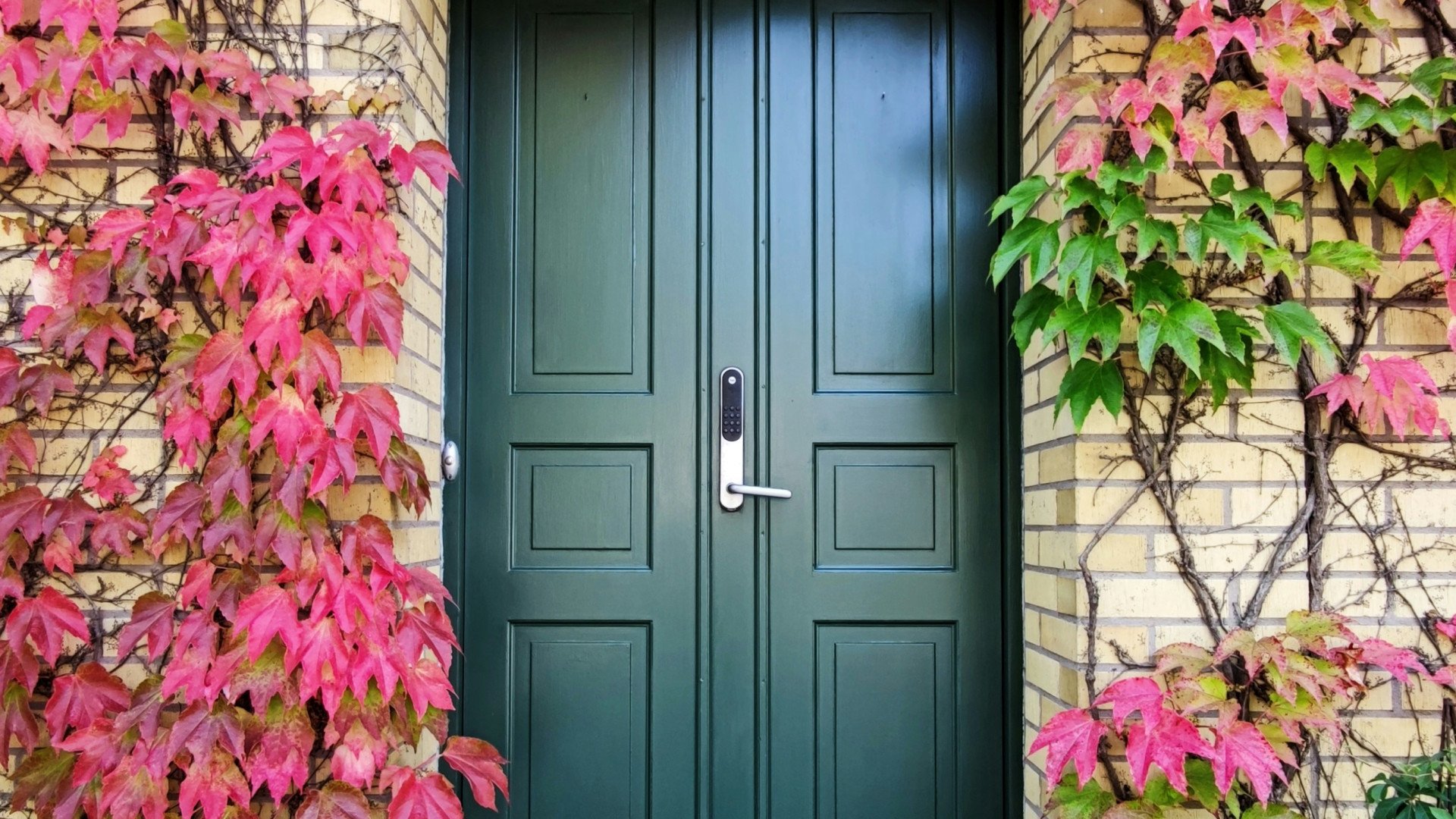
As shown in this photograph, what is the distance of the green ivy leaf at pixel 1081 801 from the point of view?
1.71 m

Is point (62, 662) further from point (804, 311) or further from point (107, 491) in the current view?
point (804, 311)

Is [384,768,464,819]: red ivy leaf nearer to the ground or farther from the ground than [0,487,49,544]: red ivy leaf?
nearer to the ground

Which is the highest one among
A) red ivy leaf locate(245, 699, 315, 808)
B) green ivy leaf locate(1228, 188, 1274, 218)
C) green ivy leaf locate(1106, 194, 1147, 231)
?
green ivy leaf locate(1228, 188, 1274, 218)

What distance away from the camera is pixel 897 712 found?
2.09m

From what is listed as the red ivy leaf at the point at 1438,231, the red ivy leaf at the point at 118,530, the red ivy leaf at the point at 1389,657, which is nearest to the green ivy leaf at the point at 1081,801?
the red ivy leaf at the point at 1389,657

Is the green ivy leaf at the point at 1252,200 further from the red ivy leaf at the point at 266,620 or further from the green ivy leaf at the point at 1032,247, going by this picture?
the red ivy leaf at the point at 266,620

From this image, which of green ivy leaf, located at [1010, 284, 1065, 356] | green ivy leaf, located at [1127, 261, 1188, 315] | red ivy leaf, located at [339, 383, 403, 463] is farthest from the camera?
green ivy leaf, located at [1010, 284, 1065, 356]

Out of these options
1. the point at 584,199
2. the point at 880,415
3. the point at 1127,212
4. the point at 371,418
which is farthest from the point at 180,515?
the point at 1127,212

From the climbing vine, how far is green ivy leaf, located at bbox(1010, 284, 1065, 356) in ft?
3.61

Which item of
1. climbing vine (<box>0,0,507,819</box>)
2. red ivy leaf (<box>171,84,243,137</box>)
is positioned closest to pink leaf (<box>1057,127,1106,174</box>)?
climbing vine (<box>0,0,507,819</box>)

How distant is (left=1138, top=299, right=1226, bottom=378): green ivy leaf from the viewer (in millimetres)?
1642

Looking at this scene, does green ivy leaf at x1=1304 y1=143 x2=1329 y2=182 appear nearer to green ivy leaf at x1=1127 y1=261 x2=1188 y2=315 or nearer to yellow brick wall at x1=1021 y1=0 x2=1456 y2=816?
yellow brick wall at x1=1021 y1=0 x2=1456 y2=816

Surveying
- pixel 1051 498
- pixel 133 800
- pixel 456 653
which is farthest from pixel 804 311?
pixel 133 800

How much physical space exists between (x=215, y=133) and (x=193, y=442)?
578 millimetres
